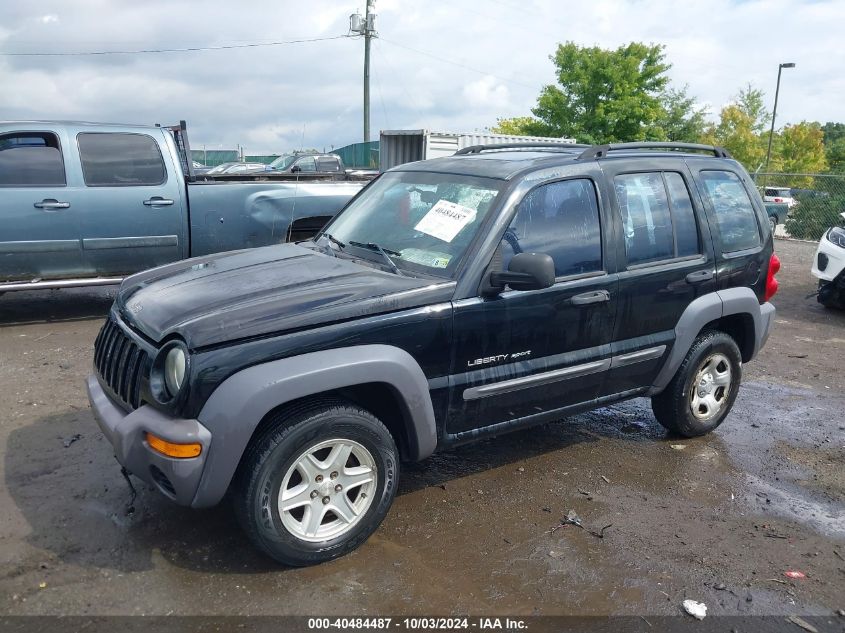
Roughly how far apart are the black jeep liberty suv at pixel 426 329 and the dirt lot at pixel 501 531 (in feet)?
0.86

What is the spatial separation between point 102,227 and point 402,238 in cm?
453

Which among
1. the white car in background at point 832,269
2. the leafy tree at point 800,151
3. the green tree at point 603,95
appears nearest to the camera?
the white car in background at point 832,269

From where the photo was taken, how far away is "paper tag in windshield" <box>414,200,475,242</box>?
3859 mm

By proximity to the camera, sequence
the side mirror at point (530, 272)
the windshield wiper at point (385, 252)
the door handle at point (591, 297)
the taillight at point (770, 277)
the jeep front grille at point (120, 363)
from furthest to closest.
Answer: the taillight at point (770, 277) < the door handle at point (591, 297) < the windshield wiper at point (385, 252) < the side mirror at point (530, 272) < the jeep front grille at point (120, 363)

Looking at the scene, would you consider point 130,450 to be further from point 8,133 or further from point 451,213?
point 8,133

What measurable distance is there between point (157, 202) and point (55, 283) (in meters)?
1.26

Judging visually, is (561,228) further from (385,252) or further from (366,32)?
(366,32)

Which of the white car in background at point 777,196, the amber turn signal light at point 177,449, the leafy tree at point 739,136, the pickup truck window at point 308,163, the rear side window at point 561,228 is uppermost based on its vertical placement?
the leafy tree at point 739,136

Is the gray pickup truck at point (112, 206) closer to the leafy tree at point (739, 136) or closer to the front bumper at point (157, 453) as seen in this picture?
the front bumper at point (157, 453)

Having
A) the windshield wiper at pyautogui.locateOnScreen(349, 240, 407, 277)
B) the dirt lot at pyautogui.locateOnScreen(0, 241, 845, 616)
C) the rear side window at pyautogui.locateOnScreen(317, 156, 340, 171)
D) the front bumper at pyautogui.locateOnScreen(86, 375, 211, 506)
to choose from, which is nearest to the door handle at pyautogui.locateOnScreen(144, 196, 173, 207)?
the dirt lot at pyautogui.locateOnScreen(0, 241, 845, 616)

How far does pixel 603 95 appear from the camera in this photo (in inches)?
1368

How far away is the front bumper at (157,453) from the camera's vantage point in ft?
9.77

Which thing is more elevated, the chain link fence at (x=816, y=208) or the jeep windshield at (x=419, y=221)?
the jeep windshield at (x=419, y=221)

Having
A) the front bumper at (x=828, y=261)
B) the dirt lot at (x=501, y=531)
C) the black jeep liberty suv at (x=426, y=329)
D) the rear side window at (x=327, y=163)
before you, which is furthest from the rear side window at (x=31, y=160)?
the front bumper at (x=828, y=261)
